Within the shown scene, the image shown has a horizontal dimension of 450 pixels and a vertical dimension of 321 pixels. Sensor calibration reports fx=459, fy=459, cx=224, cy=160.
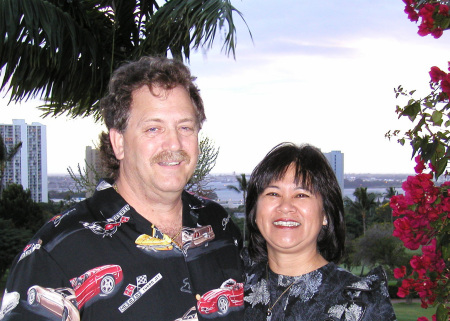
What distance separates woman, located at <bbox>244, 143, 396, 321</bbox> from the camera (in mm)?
1979

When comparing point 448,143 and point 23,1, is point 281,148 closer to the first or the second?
point 448,143

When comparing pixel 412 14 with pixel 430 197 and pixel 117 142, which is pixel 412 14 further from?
pixel 117 142

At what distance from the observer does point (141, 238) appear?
2.01 meters

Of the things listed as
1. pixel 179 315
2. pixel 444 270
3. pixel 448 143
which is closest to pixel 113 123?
pixel 179 315

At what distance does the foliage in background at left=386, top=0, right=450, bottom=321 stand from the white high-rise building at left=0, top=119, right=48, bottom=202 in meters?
26.9

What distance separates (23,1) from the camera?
4.56 meters

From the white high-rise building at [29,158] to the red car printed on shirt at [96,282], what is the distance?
87.1ft

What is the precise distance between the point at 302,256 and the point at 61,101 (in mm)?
4308

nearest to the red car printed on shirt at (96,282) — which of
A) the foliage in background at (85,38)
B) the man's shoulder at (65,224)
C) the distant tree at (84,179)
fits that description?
→ the man's shoulder at (65,224)


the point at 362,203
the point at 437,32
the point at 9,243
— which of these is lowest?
the point at 362,203

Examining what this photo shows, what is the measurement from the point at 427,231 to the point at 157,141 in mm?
1284

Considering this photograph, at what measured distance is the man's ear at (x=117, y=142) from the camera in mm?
2213

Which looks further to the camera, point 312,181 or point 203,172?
point 203,172

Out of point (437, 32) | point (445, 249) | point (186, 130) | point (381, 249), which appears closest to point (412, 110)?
point (437, 32)
